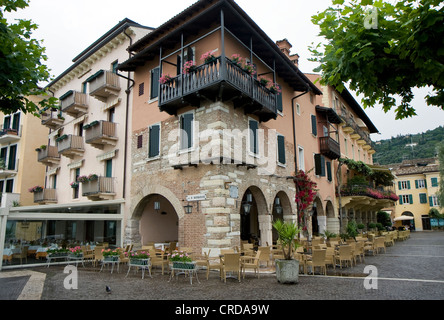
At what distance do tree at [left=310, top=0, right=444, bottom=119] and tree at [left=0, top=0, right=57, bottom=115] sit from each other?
604 centimetres

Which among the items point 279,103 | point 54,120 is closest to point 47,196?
point 54,120

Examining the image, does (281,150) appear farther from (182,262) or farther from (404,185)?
(404,185)

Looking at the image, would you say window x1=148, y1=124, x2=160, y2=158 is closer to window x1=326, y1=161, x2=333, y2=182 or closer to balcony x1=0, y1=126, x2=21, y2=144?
window x1=326, y1=161, x2=333, y2=182

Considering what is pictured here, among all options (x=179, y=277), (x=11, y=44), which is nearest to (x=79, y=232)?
(x=179, y=277)

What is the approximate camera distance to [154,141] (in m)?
13.6

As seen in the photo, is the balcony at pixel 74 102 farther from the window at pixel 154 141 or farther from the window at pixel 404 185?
the window at pixel 404 185

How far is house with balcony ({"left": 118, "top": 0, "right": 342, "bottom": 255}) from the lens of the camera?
11.0 m

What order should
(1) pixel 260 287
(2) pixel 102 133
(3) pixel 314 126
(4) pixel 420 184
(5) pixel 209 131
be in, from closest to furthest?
(1) pixel 260 287 < (5) pixel 209 131 < (2) pixel 102 133 < (3) pixel 314 126 < (4) pixel 420 184

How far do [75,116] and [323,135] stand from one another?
1597cm

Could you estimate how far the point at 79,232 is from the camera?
15562mm

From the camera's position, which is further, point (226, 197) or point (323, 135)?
point (323, 135)

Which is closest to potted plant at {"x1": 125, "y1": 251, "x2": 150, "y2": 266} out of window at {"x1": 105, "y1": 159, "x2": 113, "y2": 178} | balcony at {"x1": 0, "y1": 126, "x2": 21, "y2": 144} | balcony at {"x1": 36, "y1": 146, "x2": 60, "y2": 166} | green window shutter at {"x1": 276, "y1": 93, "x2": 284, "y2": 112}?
window at {"x1": 105, "y1": 159, "x2": 113, "y2": 178}

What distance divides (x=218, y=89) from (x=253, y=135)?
9.72 ft
